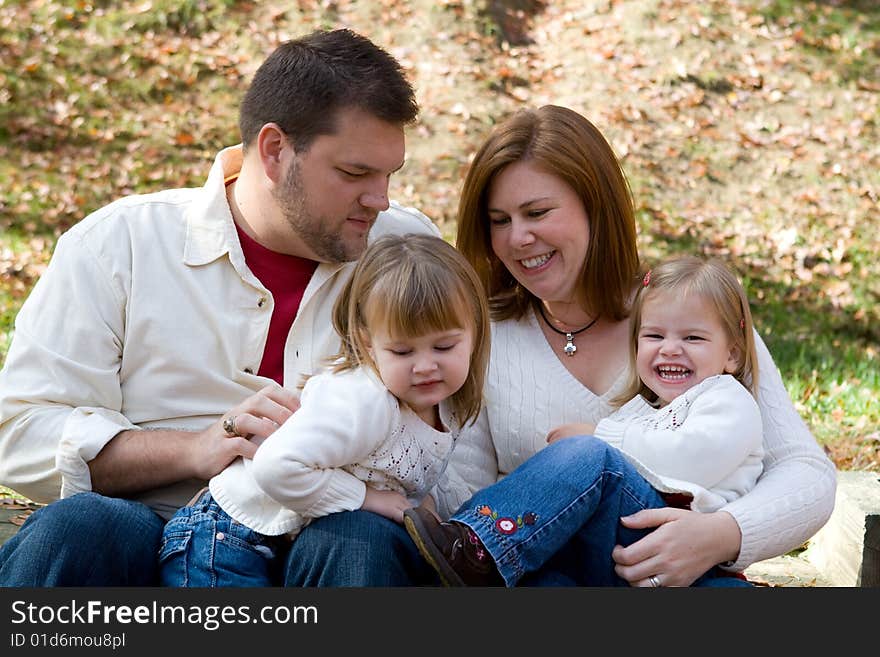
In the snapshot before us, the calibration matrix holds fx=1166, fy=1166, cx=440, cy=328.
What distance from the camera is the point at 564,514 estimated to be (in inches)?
110

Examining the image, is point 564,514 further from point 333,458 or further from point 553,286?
point 553,286

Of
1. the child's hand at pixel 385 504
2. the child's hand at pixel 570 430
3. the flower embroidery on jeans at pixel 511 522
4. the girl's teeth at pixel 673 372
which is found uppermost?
the girl's teeth at pixel 673 372

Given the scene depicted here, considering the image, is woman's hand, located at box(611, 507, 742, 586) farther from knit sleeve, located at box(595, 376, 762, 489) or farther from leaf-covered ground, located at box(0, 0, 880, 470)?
leaf-covered ground, located at box(0, 0, 880, 470)

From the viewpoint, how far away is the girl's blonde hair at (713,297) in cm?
314

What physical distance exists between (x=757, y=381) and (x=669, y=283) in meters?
0.37

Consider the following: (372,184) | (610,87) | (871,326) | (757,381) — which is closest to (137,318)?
(372,184)

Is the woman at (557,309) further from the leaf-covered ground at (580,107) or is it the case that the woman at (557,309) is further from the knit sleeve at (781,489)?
the leaf-covered ground at (580,107)

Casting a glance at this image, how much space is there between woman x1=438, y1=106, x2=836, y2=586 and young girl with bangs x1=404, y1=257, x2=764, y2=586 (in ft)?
0.39

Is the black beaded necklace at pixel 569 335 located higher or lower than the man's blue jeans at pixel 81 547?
higher

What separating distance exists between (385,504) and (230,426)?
44 centimetres

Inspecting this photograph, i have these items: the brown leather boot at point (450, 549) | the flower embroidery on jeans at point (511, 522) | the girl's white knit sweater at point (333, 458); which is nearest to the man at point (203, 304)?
the girl's white knit sweater at point (333, 458)

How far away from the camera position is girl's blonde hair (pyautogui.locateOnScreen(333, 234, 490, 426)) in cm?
279

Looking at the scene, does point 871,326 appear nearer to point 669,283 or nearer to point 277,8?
point 669,283

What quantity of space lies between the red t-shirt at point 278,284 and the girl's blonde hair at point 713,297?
3.17 feet
